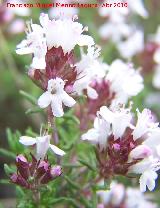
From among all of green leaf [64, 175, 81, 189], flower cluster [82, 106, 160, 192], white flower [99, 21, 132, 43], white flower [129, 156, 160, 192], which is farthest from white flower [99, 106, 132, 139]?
white flower [99, 21, 132, 43]

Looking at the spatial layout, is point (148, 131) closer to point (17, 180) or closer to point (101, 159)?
point (101, 159)

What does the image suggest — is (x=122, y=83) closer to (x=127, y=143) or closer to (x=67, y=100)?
(x=127, y=143)

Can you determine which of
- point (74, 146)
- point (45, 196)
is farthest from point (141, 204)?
point (45, 196)

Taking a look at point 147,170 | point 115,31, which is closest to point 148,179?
point 147,170

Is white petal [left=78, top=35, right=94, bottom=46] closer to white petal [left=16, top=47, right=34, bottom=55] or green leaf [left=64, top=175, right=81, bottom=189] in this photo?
white petal [left=16, top=47, right=34, bottom=55]

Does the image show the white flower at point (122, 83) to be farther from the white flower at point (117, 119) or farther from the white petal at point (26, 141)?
the white petal at point (26, 141)

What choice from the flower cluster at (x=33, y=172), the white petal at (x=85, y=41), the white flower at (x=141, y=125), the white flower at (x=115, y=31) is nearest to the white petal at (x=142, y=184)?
the white flower at (x=141, y=125)

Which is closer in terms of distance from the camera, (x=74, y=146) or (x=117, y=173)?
(x=117, y=173)
